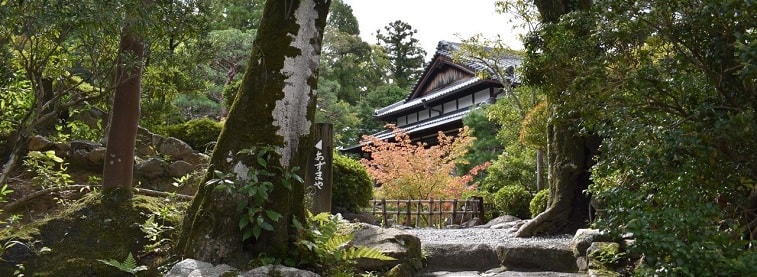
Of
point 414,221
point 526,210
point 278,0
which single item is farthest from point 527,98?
point 278,0

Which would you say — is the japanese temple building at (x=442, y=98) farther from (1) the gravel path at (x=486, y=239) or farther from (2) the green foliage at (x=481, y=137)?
(1) the gravel path at (x=486, y=239)

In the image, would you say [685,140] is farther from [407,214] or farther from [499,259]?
[407,214]

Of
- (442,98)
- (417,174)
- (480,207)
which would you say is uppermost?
(442,98)

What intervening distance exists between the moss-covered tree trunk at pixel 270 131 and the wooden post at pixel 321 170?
3.04 metres

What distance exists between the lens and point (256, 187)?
423 cm

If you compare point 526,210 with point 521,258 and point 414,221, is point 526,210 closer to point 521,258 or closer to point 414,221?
point 414,221

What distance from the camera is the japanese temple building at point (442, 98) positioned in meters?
23.3

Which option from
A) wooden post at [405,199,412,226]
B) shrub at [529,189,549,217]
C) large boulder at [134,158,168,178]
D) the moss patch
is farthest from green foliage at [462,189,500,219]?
the moss patch

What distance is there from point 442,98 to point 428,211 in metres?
10.5

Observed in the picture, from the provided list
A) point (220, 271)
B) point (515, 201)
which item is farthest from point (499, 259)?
point (515, 201)

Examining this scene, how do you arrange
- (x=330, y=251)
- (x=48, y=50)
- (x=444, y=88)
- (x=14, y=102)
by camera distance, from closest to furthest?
(x=330, y=251) → (x=48, y=50) → (x=14, y=102) → (x=444, y=88)

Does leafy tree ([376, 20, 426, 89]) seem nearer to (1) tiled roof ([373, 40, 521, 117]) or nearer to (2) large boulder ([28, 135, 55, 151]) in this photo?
(1) tiled roof ([373, 40, 521, 117])

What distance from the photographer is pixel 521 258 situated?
7.23 meters

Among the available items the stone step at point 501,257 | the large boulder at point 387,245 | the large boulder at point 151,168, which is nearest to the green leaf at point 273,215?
the large boulder at point 387,245
